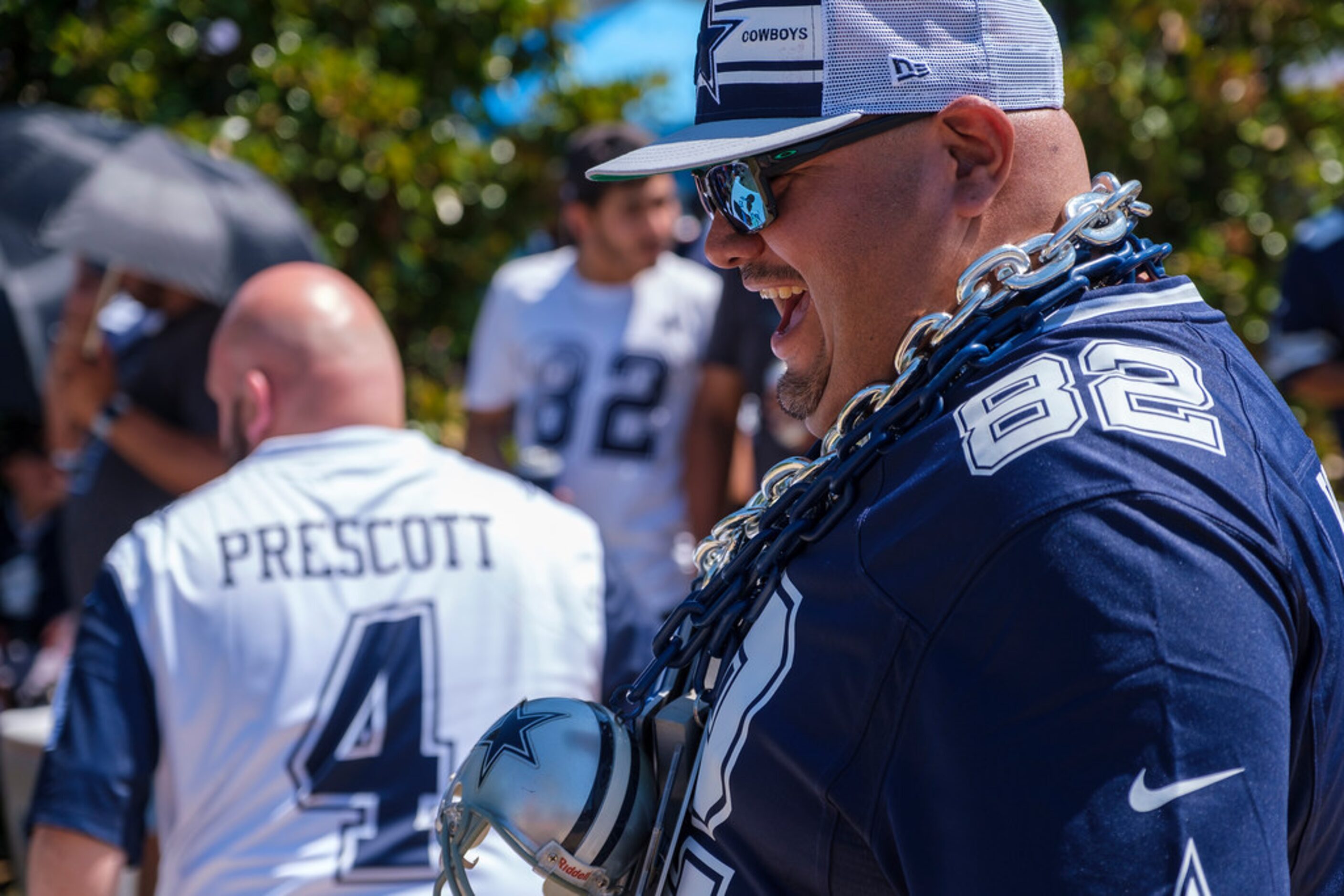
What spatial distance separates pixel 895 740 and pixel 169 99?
546 centimetres

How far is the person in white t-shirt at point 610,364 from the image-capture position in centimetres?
461

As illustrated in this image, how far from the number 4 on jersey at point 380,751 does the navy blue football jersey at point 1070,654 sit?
50.8 inches

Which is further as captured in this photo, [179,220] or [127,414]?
[179,220]

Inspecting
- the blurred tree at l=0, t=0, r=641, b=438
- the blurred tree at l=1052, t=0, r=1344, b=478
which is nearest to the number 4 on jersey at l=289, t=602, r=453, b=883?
the blurred tree at l=0, t=0, r=641, b=438

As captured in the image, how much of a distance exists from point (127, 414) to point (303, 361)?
1.42m

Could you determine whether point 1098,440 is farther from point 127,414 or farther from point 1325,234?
A: point 1325,234

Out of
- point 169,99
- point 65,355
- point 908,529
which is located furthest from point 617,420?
point 908,529

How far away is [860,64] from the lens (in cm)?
125

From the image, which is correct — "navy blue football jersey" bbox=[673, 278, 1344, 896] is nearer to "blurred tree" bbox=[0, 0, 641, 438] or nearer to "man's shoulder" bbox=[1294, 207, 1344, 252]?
"man's shoulder" bbox=[1294, 207, 1344, 252]

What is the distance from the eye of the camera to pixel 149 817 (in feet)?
9.96

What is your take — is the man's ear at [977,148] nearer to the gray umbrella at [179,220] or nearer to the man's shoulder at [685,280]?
the gray umbrella at [179,220]

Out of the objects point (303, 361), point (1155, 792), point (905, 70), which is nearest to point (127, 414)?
point (303, 361)

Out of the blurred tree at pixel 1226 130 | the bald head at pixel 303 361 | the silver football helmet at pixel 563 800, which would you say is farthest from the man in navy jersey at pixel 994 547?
the blurred tree at pixel 1226 130

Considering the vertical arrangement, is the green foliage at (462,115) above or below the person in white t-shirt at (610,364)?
above
